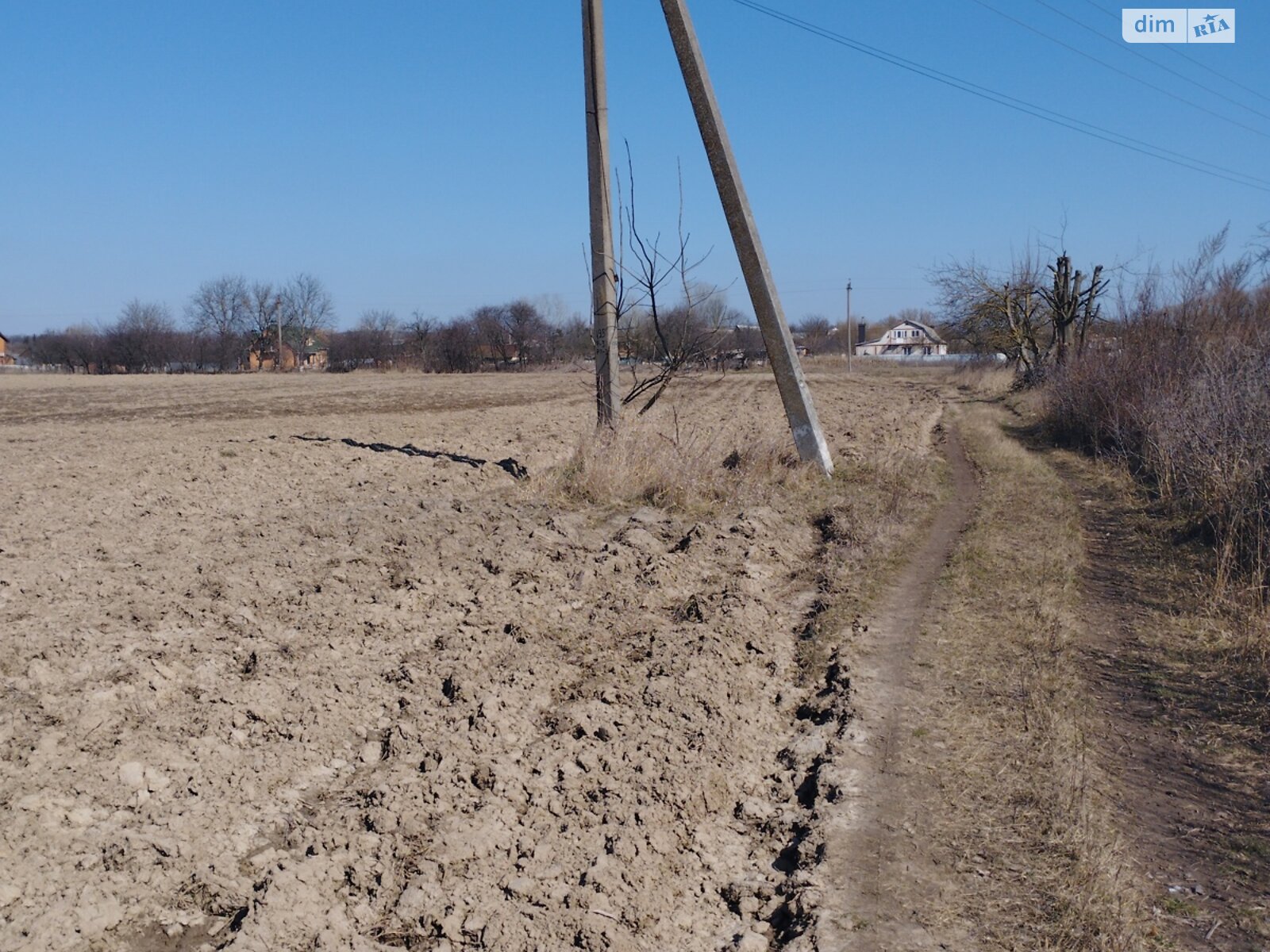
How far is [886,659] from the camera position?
650cm

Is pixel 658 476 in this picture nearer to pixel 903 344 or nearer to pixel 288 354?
pixel 288 354

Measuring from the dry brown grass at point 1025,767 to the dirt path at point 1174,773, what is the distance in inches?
5.1

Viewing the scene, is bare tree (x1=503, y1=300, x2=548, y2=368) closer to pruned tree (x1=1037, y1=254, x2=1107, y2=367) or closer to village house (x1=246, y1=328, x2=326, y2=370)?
village house (x1=246, y1=328, x2=326, y2=370)

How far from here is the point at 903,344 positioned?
124m

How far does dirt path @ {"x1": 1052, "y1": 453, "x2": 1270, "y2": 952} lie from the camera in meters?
3.88

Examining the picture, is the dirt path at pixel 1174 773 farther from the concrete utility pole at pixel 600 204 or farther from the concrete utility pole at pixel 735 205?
the concrete utility pole at pixel 600 204

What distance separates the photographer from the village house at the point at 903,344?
11588 cm

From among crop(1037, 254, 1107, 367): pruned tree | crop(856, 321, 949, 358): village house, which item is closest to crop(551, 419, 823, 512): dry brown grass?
crop(1037, 254, 1107, 367): pruned tree

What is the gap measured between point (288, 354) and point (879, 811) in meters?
91.9

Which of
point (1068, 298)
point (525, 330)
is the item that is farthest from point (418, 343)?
point (1068, 298)

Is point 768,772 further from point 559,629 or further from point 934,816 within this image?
point 559,629

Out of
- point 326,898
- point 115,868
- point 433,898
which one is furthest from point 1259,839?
point 115,868

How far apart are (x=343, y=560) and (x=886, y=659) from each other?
12.3ft

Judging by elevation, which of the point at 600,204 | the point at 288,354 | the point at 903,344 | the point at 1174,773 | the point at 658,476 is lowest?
the point at 1174,773
